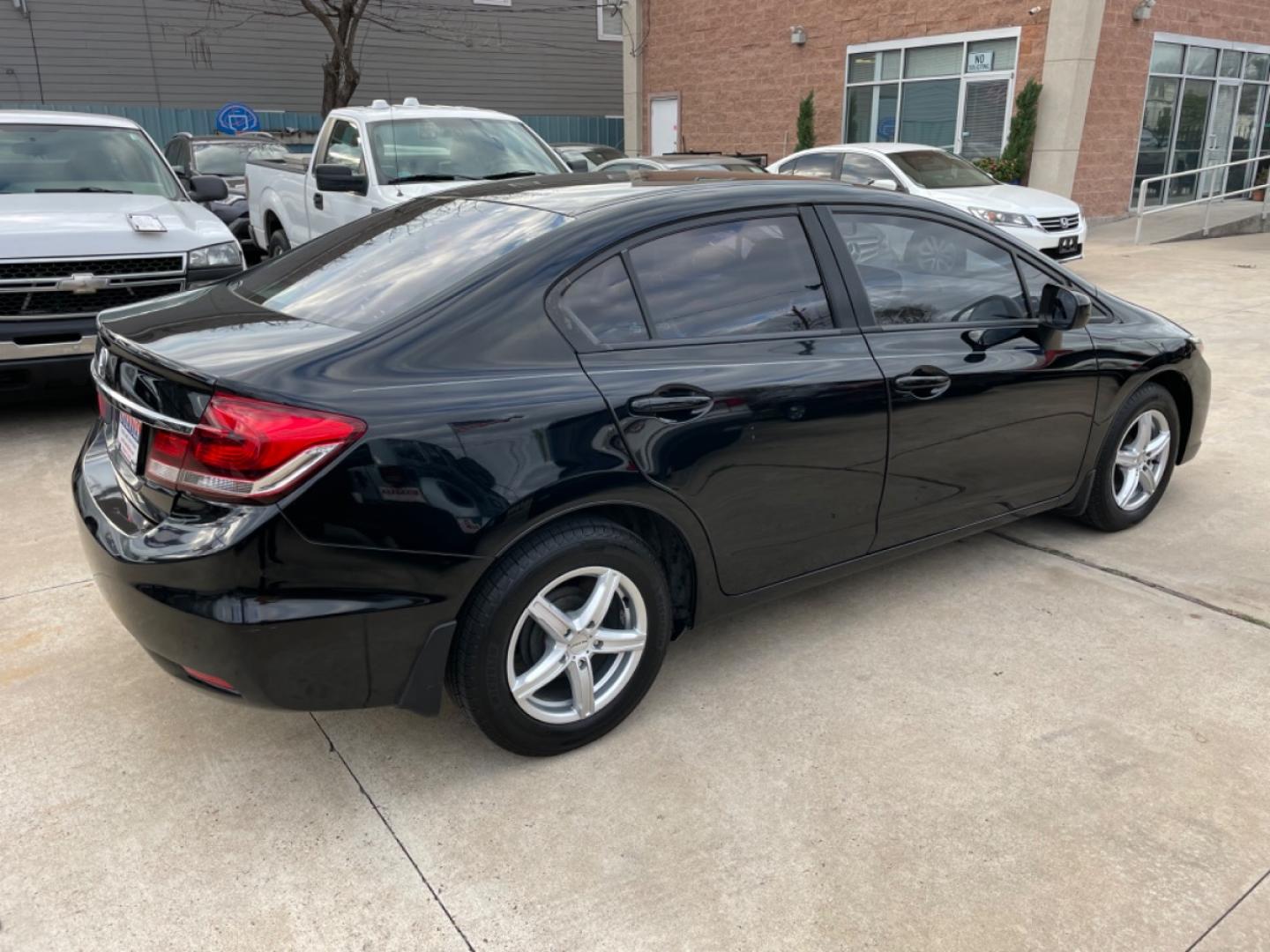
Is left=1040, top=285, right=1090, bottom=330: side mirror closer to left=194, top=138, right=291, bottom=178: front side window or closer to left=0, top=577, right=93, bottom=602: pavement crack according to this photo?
left=0, top=577, right=93, bottom=602: pavement crack

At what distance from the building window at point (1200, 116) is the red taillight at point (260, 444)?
55.0ft

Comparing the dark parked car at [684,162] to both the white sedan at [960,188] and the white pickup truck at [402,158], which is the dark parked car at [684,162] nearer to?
the white sedan at [960,188]

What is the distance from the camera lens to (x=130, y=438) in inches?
104

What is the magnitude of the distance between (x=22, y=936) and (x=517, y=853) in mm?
1125

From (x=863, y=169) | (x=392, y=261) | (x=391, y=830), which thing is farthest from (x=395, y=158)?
(x=391, y=830)

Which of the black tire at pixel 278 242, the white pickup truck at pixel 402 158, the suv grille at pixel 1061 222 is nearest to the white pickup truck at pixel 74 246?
the white pickup truck at pixel 402 158

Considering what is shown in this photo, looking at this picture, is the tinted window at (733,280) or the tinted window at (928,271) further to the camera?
the tinted window at (928,271)

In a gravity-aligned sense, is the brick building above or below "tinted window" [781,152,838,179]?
above

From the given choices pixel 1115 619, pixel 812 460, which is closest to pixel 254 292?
pixel 812 460

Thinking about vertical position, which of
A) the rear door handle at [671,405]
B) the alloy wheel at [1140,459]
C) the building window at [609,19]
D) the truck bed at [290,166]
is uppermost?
the building window at [609,19]

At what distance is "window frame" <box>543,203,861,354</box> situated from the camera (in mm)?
2729

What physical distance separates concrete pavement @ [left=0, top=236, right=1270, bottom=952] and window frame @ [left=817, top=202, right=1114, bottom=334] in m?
1.07

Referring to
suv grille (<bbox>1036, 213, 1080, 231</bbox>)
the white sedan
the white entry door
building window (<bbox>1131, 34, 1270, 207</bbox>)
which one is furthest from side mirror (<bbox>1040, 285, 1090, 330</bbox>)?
the white entry door

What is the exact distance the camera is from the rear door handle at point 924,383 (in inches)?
129
